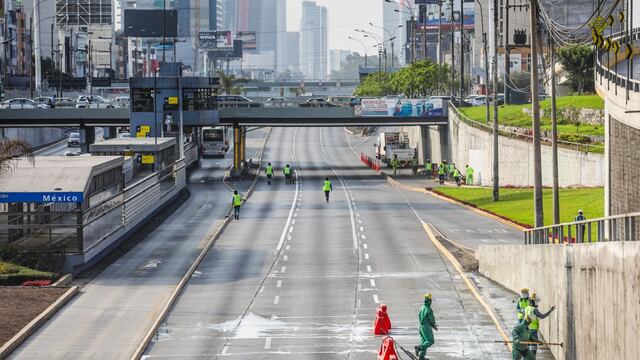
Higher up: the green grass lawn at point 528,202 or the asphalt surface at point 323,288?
the green grass lawn at point 528,202

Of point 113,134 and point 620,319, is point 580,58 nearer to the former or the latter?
point 113,134

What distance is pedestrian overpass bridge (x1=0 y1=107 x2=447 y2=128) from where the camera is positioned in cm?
10669

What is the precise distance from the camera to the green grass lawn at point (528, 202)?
58.6 meters

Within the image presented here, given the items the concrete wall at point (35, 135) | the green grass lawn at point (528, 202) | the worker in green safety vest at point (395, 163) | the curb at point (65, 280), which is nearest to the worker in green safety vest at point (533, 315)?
the curb at point (65, 280)

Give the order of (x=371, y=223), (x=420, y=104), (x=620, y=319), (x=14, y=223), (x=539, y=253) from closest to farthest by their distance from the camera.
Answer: (x=620, y=319), (x=539, y=253), (x=14, y=223), (x=371, y=223), (x=420, y=104)

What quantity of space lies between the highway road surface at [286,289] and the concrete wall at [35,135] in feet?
216

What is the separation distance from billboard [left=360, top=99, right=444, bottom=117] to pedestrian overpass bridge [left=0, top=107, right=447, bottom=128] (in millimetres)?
448

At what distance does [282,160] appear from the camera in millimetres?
134625

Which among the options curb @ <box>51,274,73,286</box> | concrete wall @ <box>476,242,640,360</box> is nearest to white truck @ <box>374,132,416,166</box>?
curb @ <box>51,274,73,286</box>

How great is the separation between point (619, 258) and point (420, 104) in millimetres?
86745

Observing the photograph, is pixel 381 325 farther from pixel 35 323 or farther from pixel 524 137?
pixel 524 137

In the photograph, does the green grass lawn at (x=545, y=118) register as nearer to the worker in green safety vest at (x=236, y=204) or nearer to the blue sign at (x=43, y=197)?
the worker in green safety vest at (x=236, y=204)

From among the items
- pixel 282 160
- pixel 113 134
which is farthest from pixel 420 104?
pixel 113 134

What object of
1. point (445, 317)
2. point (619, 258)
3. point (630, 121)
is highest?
point (630, 121)
